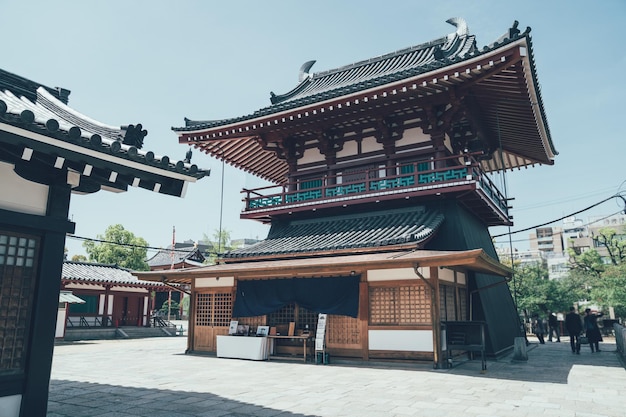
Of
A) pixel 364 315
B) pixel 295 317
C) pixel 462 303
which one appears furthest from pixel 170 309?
pixel 462 303

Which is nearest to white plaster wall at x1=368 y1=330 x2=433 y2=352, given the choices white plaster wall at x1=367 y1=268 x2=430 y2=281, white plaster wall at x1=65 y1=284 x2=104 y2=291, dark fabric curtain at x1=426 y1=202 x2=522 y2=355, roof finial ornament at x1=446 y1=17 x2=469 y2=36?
white plaster wall at x1=367 y1=268 x2=430 y2=281

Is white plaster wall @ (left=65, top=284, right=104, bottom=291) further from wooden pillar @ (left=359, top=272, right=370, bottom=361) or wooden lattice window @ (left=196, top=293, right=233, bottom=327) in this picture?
wooden pillar @ (left=359, top=272, right=370, bottom=361)

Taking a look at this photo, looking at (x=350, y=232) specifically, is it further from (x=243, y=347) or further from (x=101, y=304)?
(x=101, y=304)

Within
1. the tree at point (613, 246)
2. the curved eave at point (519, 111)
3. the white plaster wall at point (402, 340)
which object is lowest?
the white plaster wall at point (402, 340)

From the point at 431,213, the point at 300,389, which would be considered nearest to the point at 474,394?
the point at 300,389

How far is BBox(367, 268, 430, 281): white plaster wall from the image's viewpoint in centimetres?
1210

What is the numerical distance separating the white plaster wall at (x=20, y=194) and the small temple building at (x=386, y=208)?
7.92 metres

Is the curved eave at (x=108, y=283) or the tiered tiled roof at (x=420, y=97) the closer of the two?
the tiered tiled roof at (x=420, y=97)

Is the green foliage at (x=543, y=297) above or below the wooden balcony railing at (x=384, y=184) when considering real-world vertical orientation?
below

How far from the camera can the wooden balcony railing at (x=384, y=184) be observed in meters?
13.8

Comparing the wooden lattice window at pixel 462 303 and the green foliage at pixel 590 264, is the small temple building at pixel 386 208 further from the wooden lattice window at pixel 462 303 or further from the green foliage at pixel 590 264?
the green foliage at pixel 590 264

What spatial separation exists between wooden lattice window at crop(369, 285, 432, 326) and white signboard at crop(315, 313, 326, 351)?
1435 millimetres

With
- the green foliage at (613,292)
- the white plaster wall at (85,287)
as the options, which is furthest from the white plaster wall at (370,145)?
the white plaster wall at (85,287)

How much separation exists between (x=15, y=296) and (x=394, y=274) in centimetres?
942
